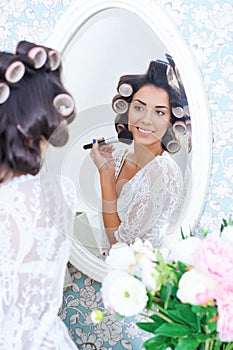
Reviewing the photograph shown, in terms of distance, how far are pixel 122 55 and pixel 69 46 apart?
16 centimetres

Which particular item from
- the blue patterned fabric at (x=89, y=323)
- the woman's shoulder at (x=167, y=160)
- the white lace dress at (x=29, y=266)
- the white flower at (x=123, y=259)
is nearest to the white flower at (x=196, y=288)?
the white flower at (x=123, y=259)

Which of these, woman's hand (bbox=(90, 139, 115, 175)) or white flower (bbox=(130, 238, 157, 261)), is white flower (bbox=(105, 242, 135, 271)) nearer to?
white flower (bbox=(130, 238, 157, 261))

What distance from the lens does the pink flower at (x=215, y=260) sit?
41.0 inches

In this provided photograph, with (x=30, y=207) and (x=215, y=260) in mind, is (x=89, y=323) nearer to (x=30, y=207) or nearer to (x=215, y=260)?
(x=30, y=207)

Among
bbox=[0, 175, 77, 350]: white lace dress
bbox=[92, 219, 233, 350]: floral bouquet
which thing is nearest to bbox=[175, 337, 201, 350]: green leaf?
bbox=[92, 219, 233, 350]: floral bouquet

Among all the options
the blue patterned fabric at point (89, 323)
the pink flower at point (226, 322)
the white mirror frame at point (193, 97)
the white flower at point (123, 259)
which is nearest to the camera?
the pink flower at point (226, 322)

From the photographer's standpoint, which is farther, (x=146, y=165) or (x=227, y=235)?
(x=146, y=165)

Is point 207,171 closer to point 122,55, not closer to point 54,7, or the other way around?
point 122,55

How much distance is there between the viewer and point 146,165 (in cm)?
144

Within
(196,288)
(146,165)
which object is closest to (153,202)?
(146,165)

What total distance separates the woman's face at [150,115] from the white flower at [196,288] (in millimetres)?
442

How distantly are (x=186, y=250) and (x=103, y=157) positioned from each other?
1.43ft

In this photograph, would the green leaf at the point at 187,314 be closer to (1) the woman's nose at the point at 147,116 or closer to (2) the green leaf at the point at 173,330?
(2) the green leaf at the point at 173,330

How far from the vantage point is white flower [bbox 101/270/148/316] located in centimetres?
107
